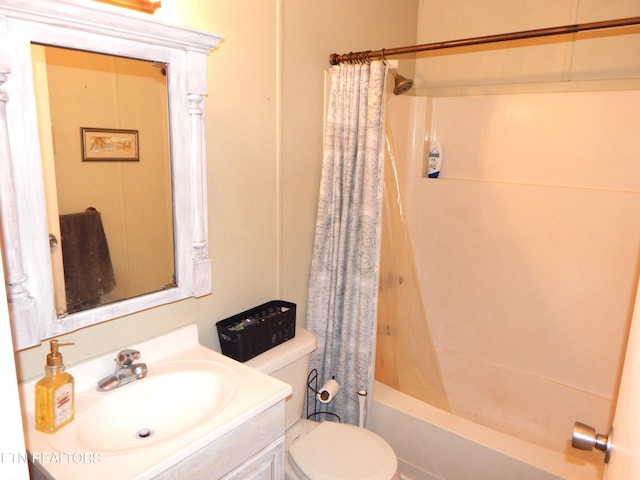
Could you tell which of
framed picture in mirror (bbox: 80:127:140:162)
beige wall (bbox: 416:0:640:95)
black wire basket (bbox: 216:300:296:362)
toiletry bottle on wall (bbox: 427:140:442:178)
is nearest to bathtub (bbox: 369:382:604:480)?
black wire basket (bbox: 216:300:296:362)

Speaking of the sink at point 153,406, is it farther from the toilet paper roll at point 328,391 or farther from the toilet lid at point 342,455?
the toilet paper roll at point 328,391

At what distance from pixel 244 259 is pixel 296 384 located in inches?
22.3

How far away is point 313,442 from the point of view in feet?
5.77

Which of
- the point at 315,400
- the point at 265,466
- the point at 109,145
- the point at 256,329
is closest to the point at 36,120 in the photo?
the point at 109,145

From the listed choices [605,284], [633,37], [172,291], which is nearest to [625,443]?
[172,291]

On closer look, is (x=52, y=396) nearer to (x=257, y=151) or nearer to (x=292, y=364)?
(x=292, y=364)

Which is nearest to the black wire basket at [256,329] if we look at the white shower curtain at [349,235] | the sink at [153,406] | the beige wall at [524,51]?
the sink at [153,406]

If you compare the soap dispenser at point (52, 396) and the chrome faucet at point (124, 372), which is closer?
the soap dispenser at point (52, 396)

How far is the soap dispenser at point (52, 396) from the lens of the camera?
113 centimetres

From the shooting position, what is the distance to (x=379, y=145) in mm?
1912

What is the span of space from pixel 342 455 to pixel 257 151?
1201 millimetres

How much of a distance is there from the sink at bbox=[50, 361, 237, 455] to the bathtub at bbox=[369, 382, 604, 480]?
37.9 inches

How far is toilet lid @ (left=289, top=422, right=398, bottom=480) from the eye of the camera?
63.1 inches

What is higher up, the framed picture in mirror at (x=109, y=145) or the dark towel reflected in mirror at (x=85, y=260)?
the framed picture in mirror at (x=109, y=145)
